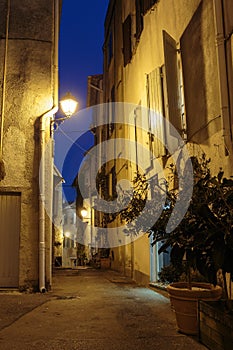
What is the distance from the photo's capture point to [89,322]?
5867 mm

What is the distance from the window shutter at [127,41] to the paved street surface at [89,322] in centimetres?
884

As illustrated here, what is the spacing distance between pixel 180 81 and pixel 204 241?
4.80 meters

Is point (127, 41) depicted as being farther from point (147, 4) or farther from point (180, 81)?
point (180, 81)

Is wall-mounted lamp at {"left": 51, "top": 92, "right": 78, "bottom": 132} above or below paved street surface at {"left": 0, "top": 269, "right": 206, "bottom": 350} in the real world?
above

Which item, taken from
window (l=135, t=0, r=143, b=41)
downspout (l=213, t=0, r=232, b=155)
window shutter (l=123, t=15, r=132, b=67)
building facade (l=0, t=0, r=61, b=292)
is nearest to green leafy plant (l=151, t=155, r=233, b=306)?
downspout (l=213, t=0, r=232, b=155)

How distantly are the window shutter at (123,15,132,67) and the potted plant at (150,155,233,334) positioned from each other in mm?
10390

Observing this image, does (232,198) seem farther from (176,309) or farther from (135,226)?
(135,226)

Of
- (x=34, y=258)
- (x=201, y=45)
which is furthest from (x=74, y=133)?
(x=201, y=45)

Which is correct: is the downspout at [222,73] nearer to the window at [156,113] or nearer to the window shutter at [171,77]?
the window shutter at [171,77]

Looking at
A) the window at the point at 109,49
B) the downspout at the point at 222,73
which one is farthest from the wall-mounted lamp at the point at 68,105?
the window at the point at 109,49

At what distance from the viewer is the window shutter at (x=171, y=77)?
7891mm

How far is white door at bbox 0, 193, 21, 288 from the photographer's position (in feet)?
30.3

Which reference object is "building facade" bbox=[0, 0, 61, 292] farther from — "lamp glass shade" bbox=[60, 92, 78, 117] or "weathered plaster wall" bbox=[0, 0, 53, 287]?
"lamp glass shade" bbox=[60, 92, 78, 117]

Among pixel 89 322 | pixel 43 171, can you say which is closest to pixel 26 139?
pixel 43 171
